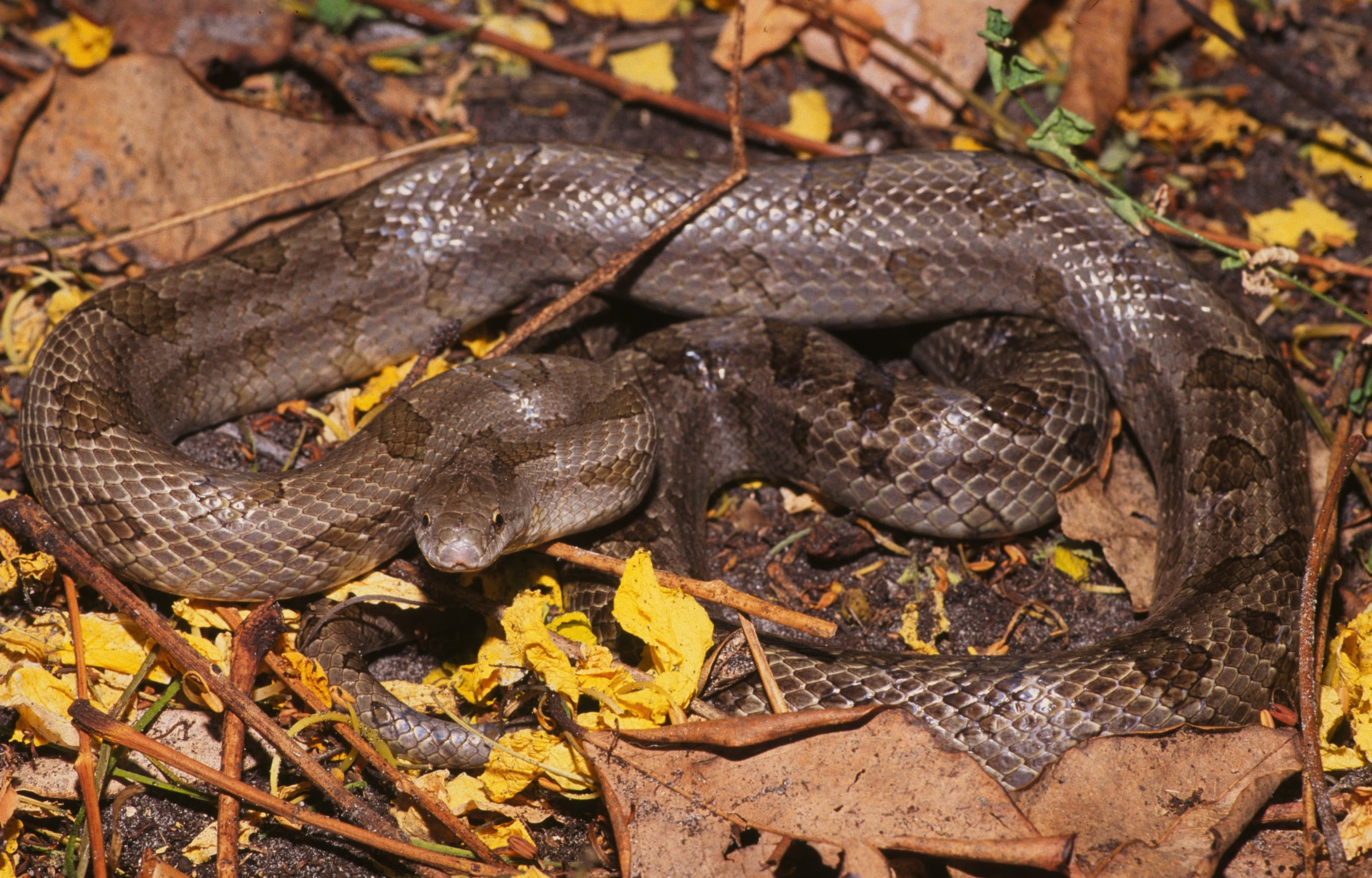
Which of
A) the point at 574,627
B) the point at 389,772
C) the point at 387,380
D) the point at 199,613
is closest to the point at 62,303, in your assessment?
the point at 387,380

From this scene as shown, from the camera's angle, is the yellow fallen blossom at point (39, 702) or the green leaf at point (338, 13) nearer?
the yellow fallen blossom at point (39, 702)

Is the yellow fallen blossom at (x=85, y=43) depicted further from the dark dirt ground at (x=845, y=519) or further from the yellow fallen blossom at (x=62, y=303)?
the yellow fallen blossom at (x=62, y=303)

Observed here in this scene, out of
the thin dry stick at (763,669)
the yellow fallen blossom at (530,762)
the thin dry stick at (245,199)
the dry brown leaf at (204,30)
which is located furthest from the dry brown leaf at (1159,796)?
the dry brown leaf at (204,30)

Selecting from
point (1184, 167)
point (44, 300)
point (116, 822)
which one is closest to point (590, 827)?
point (116, 822)

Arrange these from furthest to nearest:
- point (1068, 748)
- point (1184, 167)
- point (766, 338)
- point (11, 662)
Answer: point (1184, 167) → point (766, 338) → point (11, 662) → point (1068, 748)

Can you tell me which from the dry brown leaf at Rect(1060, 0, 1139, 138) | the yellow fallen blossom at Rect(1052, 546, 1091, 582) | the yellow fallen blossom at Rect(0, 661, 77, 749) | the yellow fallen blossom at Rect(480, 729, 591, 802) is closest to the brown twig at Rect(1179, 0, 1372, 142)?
the dry brown leaf at Rect(1060, 0, 1139, 138)

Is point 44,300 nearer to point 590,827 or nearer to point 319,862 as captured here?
point 319,862

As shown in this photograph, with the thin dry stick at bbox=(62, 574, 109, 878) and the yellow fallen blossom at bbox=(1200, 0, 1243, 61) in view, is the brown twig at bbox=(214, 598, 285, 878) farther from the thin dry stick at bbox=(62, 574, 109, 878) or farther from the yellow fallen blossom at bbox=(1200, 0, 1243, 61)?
the yellow fallen blossom at bbox=(1200, 0, 1243, 61)
